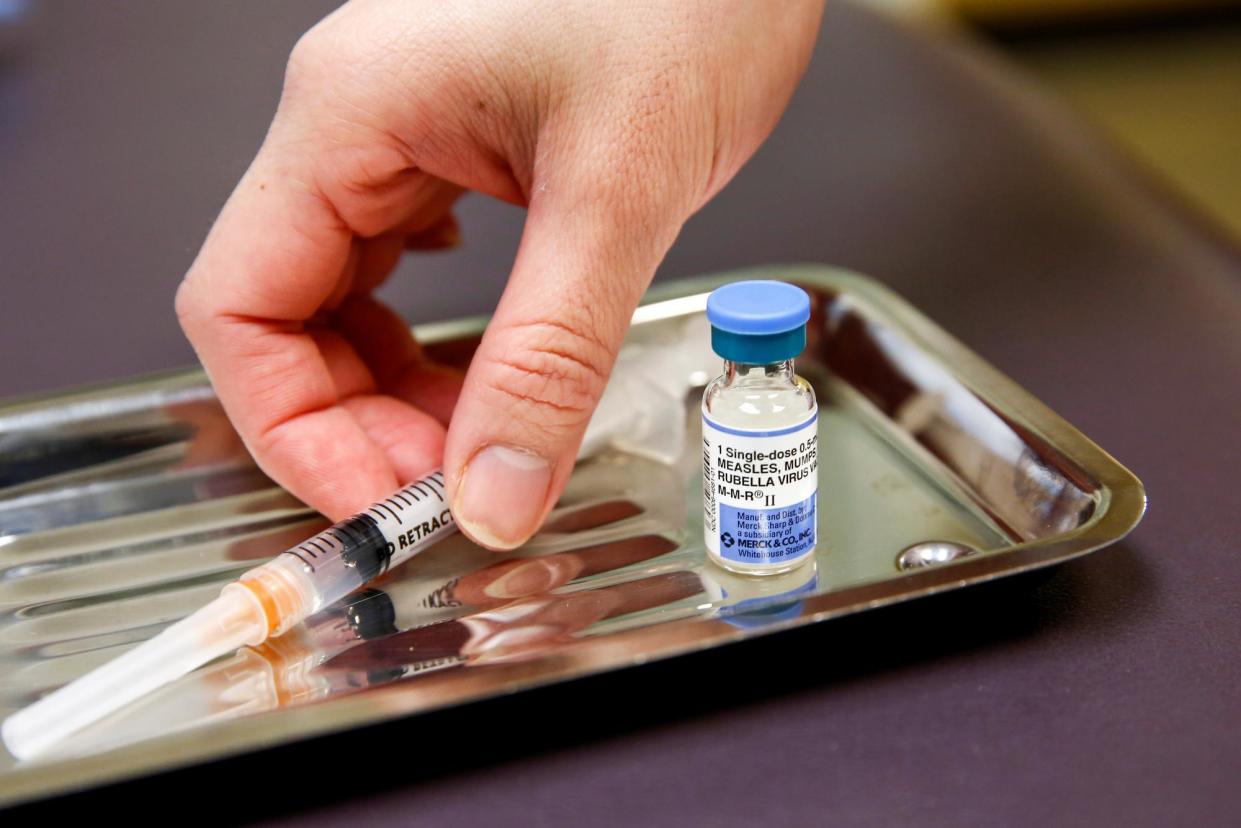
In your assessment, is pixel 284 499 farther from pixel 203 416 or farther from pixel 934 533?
pixel 934 533

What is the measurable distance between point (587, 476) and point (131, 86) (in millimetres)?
898

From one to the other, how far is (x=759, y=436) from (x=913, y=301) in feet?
1.37

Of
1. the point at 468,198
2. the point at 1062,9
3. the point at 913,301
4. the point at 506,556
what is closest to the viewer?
the point at 506,556

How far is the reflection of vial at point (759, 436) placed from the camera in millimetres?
598

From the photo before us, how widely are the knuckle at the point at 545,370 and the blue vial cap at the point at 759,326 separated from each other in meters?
0.07

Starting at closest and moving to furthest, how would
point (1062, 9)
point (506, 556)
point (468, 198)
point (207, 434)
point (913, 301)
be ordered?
point (506, 556)
point (207, 434)
point (913, 301)
point (468, 198)
point (1062, 9)

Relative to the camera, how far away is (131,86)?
1.38 meters

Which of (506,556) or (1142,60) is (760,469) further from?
(1142,60)

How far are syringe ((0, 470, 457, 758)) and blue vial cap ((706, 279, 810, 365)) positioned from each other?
184 mm

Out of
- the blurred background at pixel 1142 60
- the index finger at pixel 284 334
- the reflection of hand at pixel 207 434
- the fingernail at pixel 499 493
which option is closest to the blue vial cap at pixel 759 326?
the fingernail at pixel 499 493

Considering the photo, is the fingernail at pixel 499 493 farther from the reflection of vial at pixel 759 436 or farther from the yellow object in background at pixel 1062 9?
the yellow object in background at pixel 1062 9

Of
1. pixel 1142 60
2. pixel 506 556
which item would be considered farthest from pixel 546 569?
pixel 1142 60

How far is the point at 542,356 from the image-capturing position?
2.02 feet

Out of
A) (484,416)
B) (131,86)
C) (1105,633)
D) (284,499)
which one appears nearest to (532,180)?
(484,416)
